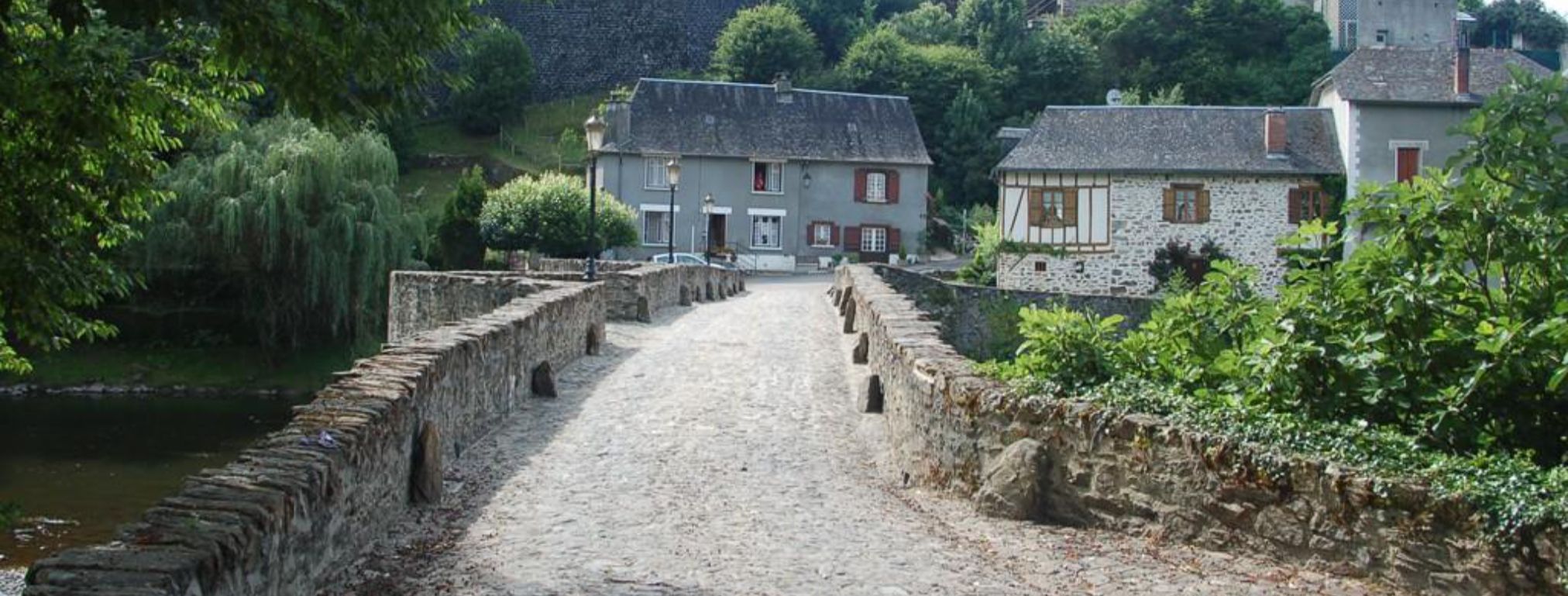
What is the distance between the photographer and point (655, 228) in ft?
174

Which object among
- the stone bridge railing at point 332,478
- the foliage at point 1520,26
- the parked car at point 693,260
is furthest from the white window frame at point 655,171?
the foliage at point 1520,26

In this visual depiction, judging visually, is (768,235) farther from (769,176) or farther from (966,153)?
(966,153)

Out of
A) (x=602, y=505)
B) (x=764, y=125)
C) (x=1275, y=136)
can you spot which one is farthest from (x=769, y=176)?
(x=602, y=505)

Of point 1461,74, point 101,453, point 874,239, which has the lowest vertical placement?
point 101,453

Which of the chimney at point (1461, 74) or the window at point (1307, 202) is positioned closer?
the chimney at point (1461, 74)

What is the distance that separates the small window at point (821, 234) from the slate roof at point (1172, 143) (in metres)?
10.8

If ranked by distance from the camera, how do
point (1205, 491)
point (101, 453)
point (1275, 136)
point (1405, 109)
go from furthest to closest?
point (1275, 136), point (1405, 109), point (101, 453), point (1205, 491)

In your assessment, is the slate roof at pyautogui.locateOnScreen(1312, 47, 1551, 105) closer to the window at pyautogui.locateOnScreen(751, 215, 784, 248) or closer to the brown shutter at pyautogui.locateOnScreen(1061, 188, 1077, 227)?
the brown shutter at pyautogui.locateOnScreen(1061, 188, 1077, 227)

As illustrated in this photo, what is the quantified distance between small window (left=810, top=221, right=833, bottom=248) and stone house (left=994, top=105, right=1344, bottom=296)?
36.0 ft

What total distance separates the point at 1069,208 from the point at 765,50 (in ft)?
89.8

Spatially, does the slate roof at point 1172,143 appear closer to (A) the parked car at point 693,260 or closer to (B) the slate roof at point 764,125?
(A) the parked car at point 693,260

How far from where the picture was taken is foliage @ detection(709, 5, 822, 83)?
226 ft

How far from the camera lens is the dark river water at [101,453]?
19.1 metres

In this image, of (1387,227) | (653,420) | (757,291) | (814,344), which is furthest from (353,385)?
(757,291)
